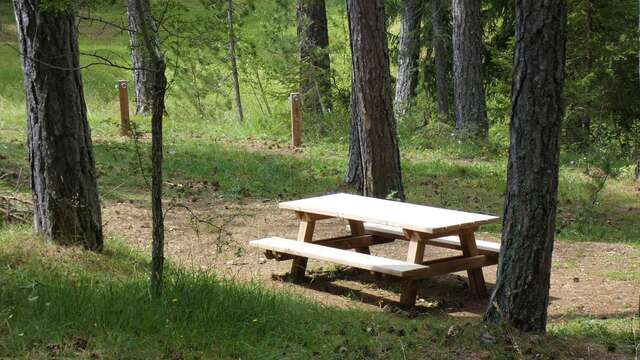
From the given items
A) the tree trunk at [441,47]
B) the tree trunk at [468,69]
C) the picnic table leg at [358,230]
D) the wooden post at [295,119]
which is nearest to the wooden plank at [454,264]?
the picnic table leg at [358,230]

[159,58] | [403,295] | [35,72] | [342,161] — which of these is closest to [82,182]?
[35,72]

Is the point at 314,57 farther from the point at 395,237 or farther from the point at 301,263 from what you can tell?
the point at 301,263

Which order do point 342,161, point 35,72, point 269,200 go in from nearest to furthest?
point 35,72
point 269,200
point 342,161

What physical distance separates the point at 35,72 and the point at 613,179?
1014cm

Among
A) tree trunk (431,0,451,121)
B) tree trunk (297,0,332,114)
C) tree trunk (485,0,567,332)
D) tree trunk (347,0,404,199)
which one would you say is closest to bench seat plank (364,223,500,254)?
tree trunk (347,0,404,199)

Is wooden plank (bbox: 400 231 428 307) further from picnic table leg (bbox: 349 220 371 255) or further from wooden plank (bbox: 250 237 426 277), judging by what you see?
picnic table leg (bbox: 349 220 371 255)

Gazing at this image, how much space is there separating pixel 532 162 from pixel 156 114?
8.21ft

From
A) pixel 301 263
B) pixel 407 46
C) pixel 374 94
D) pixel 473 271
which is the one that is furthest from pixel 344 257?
pixel 407 46

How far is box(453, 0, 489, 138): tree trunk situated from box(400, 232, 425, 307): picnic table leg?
10090mm

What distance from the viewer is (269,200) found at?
12.6m

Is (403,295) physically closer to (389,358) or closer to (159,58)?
(389,358)

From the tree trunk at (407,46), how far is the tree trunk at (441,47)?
50 centimetres

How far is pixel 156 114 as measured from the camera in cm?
607

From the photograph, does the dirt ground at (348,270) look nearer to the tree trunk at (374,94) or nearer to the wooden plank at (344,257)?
the wooden plank at (344,257)
